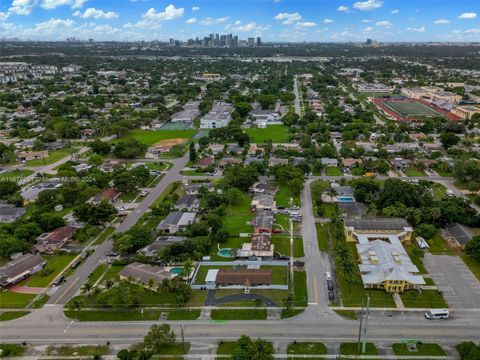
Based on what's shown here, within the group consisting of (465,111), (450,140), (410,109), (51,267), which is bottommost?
(51,267)

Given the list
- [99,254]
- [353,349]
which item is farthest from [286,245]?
[99,254]

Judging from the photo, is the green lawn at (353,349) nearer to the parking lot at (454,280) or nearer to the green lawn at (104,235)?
the parking lot at (454,280)

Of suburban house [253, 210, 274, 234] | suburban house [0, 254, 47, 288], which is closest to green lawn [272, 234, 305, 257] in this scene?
suburban house [253, 210, 274, 234]

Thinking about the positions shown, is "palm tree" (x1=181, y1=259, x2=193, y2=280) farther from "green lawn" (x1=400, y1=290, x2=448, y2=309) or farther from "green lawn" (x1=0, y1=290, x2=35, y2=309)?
"green lawn" (x1=400, y1=290, x2=448, y2=309)

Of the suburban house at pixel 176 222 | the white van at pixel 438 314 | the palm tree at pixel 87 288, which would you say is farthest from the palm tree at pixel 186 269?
the white van at pixel 438 314

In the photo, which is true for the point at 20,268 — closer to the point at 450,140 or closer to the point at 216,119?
the point at 216,119

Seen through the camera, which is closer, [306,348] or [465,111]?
[306,348]

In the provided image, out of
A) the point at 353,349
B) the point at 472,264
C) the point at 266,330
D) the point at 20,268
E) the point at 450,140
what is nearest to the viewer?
the point at 353,349
